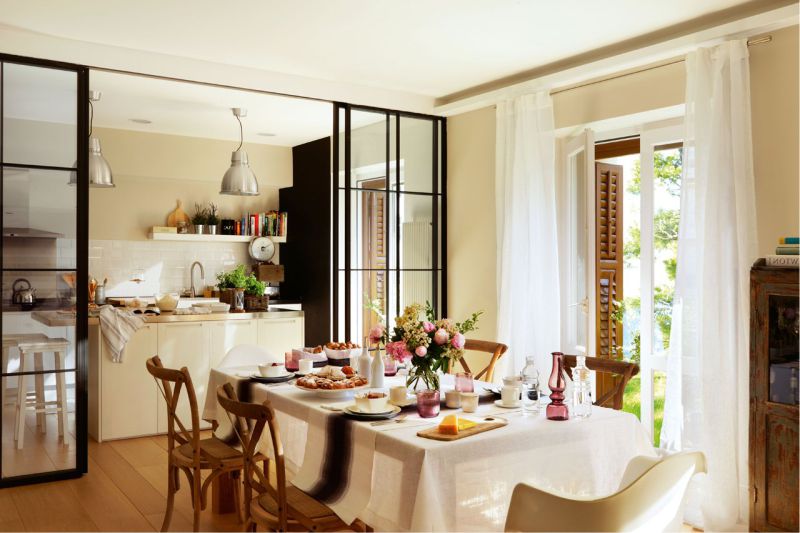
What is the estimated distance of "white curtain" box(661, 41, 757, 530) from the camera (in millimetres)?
3490

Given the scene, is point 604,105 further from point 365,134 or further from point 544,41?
point 365,134

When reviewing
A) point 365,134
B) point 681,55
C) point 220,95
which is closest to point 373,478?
point 681,55

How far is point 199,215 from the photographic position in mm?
7684

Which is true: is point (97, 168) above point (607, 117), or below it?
below

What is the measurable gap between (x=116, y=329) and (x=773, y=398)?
4.20 metres

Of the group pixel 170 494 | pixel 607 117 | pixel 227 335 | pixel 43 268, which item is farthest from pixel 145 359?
pixel 607 117

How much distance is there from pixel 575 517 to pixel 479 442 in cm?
68

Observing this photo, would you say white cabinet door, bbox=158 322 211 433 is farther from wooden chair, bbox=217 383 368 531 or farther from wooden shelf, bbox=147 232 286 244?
wooden chair, bbox=217 383 368 531

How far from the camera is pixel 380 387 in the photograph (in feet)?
10.6

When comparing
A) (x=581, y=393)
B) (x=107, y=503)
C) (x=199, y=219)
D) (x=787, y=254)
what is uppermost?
(x=199, y=219)

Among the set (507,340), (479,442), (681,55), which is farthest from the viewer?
(507,340)

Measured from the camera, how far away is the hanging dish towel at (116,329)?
504 cm

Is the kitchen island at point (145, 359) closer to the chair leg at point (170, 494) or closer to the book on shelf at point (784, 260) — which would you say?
the chair leg at point (170, 494)

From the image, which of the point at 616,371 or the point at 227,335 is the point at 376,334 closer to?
the point at 616,371
